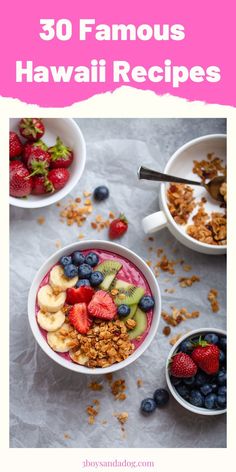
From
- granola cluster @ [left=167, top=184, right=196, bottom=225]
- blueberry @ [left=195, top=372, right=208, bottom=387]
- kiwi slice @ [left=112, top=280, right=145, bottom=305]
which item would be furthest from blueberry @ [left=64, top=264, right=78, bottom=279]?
blueberry @ [left=195, top=372, right=208, bottom=387]

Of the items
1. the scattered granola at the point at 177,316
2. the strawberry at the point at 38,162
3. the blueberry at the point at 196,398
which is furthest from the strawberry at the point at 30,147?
the blueberry at the point at 196,398

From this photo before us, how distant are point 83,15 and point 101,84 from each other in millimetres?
155

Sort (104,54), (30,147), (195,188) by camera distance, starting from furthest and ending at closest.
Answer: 1. (195,188)
2. (30,147)
3. (104,54)

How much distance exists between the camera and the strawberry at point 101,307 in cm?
151

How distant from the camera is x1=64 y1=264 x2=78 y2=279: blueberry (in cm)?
153

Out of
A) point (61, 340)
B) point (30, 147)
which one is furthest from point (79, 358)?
point (30, 147)

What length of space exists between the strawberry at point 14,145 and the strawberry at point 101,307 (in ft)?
1.57

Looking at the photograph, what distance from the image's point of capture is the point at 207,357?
153 cm

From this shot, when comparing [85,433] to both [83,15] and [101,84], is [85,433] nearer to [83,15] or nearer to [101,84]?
[101,84]

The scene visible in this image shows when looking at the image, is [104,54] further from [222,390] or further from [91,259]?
[222,390]

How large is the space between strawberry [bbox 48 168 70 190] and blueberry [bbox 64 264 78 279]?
0.81 feet

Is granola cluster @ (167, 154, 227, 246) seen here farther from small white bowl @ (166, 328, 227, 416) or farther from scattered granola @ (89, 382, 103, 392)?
scattered granola @ (89, 382, 103, 392)

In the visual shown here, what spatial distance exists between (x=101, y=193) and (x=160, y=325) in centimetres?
44

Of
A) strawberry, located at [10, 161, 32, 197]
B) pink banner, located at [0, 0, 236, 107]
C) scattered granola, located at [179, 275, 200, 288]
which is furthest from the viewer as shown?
scattered granola, located at [179, 275, 200, 288]
